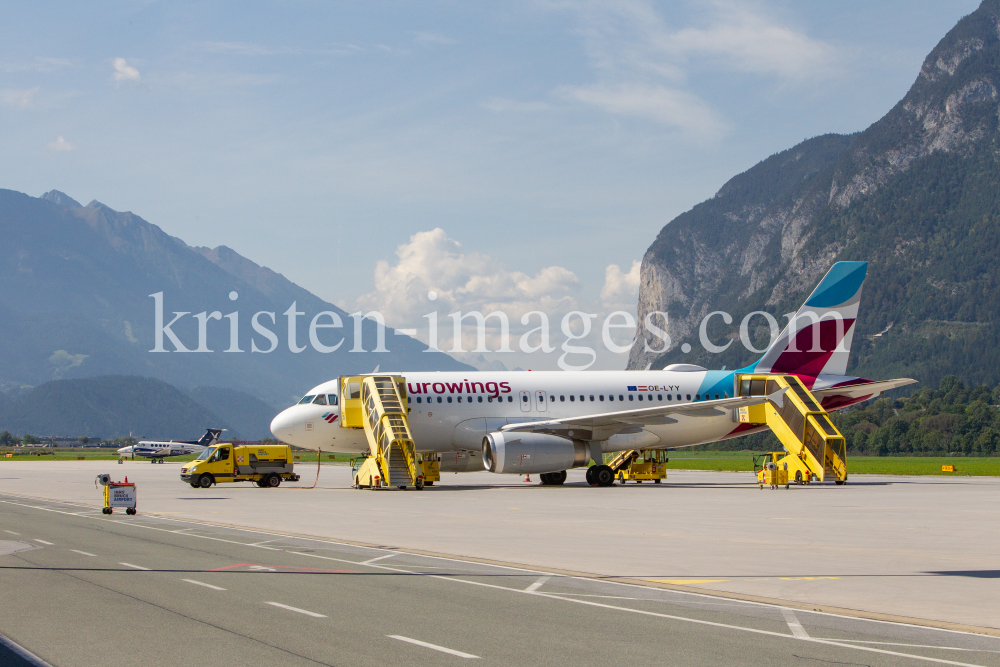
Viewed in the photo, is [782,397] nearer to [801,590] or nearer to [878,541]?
[878,541]

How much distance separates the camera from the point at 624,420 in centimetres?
3962

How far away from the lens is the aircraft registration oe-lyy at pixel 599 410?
3916 cm

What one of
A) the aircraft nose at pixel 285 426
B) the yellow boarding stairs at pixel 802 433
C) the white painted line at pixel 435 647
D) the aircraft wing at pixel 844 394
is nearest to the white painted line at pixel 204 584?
the white painted line at pixel 435 647

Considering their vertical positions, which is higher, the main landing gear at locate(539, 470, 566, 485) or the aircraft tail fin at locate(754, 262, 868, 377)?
the aircraft tail fin at locate(754, 262, 868, 377)

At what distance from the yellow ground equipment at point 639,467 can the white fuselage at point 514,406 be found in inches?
35.5

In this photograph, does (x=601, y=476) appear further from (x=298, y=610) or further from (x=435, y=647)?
(x=435, y=647)

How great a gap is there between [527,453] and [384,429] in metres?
6.02

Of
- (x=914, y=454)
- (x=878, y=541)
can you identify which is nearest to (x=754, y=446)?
(x=914, y=454)

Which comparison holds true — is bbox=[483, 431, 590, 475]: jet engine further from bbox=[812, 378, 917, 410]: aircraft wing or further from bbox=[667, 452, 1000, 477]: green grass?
bbox=[667, 452, 1000, 477]: green grass

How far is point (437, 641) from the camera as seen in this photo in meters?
9.53

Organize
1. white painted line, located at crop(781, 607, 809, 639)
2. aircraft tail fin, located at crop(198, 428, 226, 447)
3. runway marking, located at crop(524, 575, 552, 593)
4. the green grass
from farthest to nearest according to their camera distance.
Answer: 1. aircraft tail fin, located at crop(198, 428, 226, 447)
2. the green grass
3. runway marking, located at crop(524, 575, 552, 593)
4. white painted line, located at crop(781, 607, 809, 639)

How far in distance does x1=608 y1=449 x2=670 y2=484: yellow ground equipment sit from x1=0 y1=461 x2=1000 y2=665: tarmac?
14.4 metres

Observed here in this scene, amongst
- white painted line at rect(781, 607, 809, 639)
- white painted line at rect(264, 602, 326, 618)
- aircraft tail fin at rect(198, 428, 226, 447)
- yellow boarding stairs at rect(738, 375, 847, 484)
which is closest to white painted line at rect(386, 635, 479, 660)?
white painted line at rect(264, 602, 326, 618)

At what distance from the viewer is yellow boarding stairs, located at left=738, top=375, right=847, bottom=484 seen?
1523 inches
